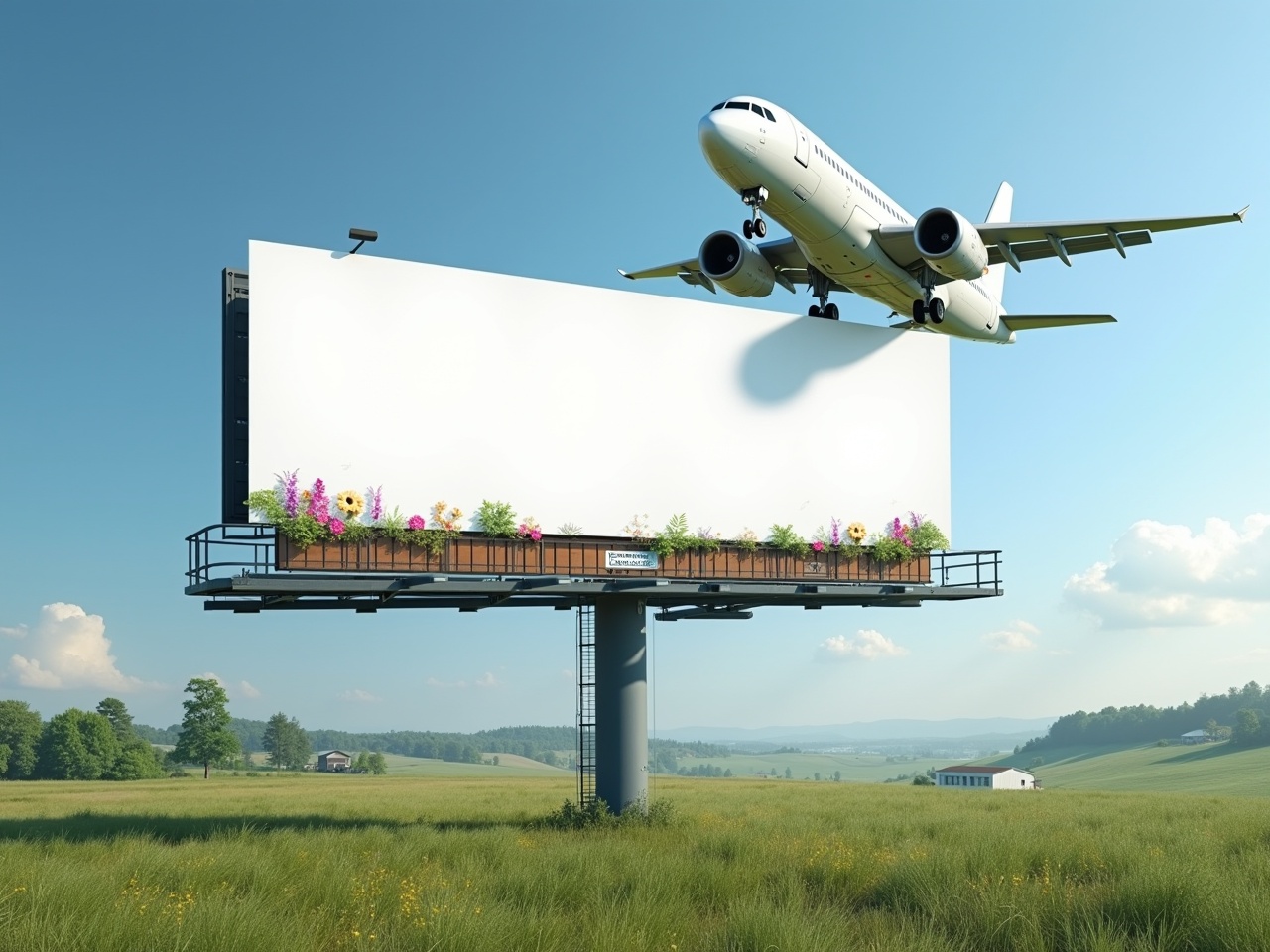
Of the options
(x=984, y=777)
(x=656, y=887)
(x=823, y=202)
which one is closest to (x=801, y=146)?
(x=823, y=202)

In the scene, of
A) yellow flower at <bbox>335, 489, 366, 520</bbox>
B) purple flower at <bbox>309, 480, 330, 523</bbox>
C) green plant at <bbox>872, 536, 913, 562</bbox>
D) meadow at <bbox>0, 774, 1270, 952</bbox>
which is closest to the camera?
meadow at <bbox>0, 774, 1270, 952</bbox>

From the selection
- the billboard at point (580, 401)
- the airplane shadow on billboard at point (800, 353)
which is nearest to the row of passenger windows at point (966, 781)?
the billboard at point (580, 401)

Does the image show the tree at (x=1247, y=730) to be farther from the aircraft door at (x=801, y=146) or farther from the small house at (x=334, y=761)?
the aircraft door at (x=801, y=146)

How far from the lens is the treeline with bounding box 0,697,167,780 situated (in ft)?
332

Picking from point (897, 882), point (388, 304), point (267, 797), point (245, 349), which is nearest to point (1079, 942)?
point (897, 882)

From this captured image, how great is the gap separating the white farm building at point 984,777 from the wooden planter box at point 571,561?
79.4 m

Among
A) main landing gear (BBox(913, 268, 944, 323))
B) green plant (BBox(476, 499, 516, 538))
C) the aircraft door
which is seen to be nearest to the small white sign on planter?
green plant (BBox(476, 499, 516, 538))

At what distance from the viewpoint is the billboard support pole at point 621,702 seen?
24547 millimetres

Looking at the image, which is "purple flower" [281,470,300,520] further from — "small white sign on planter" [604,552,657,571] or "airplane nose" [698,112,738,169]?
"airplane nose" [698,112,738,169]

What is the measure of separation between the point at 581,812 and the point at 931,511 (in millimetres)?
11712

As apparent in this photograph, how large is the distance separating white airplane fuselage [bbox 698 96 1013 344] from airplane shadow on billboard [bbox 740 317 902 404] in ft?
14.4

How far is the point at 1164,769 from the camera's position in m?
140

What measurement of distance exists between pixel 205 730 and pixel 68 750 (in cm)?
1398

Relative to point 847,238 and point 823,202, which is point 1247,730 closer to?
point 847,238
